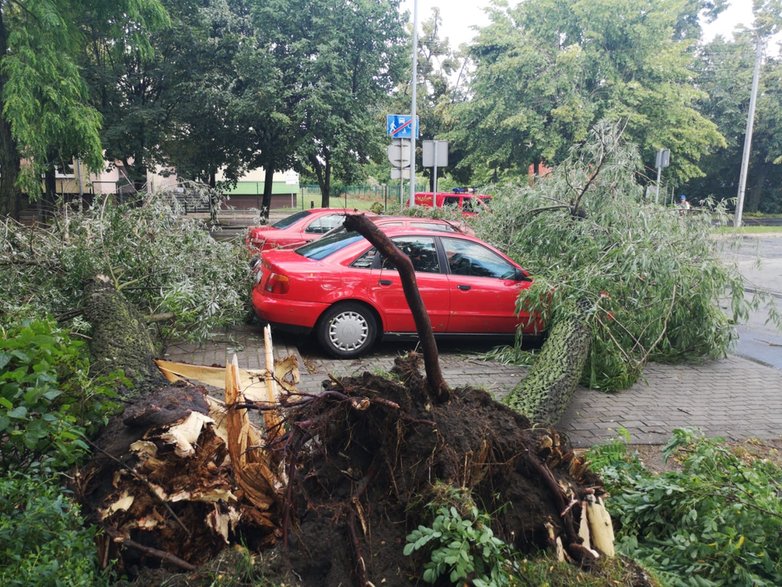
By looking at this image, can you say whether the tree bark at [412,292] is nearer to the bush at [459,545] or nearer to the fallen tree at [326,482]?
the fallen tree at [326,482]

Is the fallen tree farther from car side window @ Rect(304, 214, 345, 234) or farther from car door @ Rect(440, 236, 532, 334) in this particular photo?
car side window @ Rect(304, 214, 345, 234)

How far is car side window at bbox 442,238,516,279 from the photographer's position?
757 cm

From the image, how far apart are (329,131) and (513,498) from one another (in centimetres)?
1929

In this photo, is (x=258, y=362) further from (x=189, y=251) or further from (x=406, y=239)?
(x=406, y=239)

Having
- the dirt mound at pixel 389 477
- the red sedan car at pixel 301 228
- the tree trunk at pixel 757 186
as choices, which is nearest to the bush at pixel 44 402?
the dirt mound at pixel 389 477

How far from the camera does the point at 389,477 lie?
8.68ft

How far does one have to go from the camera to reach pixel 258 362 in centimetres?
676

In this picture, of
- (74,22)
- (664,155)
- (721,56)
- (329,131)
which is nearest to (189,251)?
(74,22)

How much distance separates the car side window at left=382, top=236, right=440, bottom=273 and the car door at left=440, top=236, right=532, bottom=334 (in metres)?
0.17

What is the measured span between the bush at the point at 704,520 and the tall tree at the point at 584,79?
22.4 metres

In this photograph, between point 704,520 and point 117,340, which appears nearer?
point 704,520

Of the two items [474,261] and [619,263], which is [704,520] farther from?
[474,261]

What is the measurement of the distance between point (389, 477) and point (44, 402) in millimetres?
1565

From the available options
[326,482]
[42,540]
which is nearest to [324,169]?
→ [326,482]
